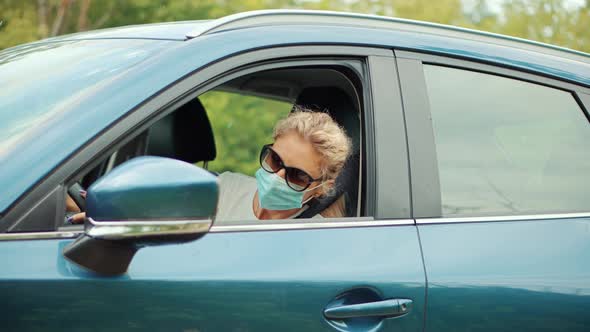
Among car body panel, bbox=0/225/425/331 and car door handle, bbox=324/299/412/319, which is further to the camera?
car door handle, bbox=324/299/412/319

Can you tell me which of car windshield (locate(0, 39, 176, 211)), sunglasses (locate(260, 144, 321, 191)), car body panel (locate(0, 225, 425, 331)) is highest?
car windshield (locate(0, 39, 176, 211))

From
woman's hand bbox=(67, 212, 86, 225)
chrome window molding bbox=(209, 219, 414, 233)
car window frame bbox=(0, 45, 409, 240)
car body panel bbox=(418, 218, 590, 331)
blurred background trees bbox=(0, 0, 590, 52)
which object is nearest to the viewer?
car window frame bbox=(0, 45, 409, 240)

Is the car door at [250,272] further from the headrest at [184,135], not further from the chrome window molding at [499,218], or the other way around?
the headrest at [184,135]

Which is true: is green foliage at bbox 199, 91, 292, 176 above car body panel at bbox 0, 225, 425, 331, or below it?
above

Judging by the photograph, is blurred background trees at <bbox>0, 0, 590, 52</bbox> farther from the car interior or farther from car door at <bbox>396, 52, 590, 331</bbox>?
car door at <bbox>396, 52, 590, 331</bbox>

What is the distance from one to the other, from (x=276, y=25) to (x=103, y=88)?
1.83ft

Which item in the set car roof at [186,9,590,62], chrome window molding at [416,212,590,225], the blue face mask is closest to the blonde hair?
the blue face mask

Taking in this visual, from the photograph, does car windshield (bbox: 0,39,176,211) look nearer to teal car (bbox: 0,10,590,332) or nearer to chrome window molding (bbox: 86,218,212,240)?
teal car (bbox: 0,10,590,332)

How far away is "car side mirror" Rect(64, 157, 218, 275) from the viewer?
1621mm

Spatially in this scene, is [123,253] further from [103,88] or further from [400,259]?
[400,259]

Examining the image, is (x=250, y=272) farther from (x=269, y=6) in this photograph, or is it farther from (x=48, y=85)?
(x=269, y=6)

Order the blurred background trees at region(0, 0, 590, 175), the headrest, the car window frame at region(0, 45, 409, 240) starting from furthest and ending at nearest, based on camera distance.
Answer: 1. the blurred background trees at region(0, 0, 590, 175)
2. the headrest
3. the car window frame at region(0, 45, 409, 240)

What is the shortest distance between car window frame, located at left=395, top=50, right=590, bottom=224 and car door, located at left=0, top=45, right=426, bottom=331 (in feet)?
0.11

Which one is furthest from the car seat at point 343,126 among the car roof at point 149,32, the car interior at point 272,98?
the car roof at point 149,32
